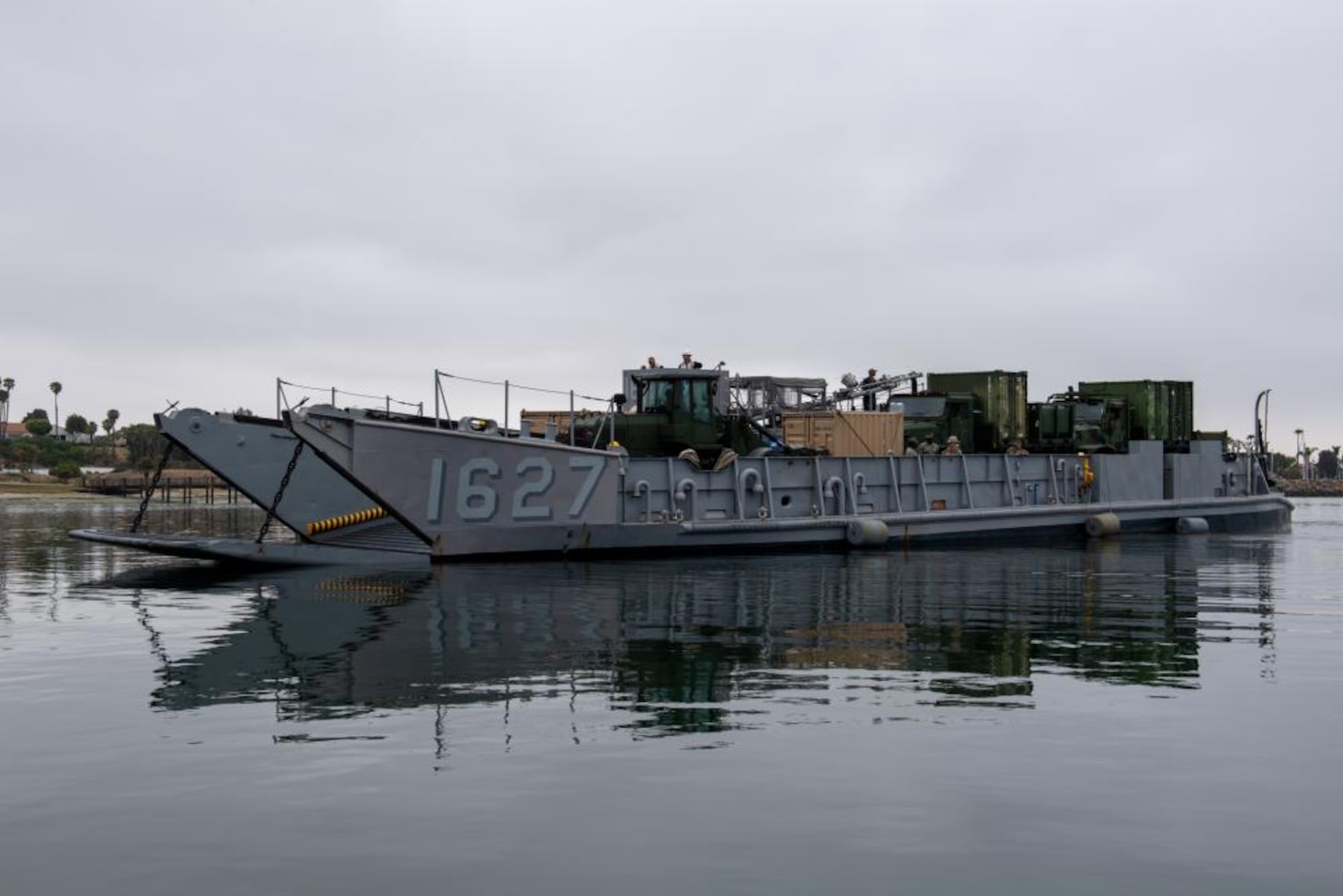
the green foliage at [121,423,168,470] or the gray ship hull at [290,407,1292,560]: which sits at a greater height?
the green foliage at [121,423,168,470]

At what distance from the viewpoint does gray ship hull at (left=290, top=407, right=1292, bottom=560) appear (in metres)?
26.0

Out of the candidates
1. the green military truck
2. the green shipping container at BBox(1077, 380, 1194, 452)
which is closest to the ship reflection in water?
the green military truck

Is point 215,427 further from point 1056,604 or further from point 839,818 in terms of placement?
point 839,818

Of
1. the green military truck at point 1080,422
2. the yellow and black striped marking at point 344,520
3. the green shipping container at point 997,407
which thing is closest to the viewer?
the yellow and black striped marking at point 344,520

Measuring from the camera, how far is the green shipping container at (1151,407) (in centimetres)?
4409

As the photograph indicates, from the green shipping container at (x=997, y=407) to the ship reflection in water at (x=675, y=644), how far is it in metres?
13.4

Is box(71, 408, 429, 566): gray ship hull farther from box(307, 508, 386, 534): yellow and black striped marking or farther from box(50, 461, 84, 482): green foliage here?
box(50, 461, 84, 482): green foliage

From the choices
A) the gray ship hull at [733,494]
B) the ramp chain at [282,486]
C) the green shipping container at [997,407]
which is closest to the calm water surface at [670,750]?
the ramp chain at [282,486]

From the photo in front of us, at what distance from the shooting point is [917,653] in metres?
14.2

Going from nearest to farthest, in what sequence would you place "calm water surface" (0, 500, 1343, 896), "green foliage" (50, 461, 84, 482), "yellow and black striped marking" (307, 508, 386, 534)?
"calm water surface" (0, 500, 1343, 896) → "yellow and black striped marking" (307, 508, 386, 534) → "green foliage" (50, 461, 84, 482)

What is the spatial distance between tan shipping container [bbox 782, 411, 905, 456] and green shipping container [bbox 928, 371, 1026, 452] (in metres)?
5.51

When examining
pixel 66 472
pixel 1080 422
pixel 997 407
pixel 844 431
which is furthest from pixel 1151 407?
pixel 66 472

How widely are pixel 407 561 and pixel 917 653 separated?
15185 millimetres

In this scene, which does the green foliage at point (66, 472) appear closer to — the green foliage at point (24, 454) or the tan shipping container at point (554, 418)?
the green foliage at point (24, 454)
